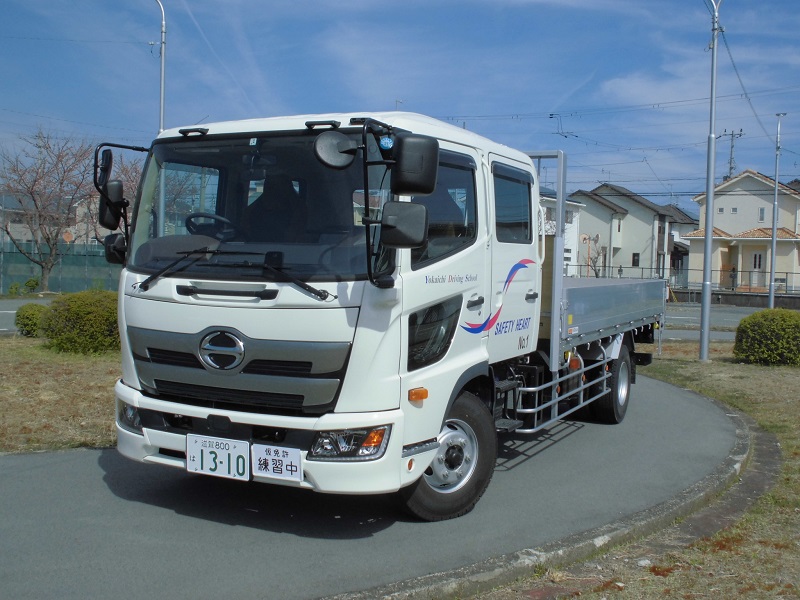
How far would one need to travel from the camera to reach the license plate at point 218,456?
4.72 metres

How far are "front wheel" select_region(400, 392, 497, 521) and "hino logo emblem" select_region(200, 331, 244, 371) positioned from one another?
142 centimetres

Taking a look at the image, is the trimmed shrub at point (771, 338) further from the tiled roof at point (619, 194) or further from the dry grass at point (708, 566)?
the tiled roof at point (619, 194)

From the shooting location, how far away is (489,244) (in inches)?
225

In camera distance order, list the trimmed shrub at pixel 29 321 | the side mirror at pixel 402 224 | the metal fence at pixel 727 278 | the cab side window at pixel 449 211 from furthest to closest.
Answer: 1. the metal fence at pixel 727 278
2. the trimmed shrub at pixel 29 321
3. the cab side window at pixel 449 211
4. the side mirror at pixel 402 224

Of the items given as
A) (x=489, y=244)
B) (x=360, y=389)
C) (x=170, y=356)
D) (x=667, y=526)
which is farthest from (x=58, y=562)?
(x=667, y=526)

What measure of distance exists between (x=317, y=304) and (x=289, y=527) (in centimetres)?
166

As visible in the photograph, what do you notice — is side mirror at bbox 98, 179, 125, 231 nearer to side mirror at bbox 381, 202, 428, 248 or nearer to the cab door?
side mirror at bbox 381, 202, 428, 248

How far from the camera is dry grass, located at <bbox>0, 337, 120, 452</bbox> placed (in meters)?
7.34

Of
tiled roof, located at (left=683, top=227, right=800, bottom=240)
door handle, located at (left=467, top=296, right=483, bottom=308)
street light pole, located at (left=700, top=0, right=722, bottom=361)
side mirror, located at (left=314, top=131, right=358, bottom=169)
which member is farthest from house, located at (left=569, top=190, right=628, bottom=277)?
side mirror, located at (left=314, top=131, right=358, bottom=169)

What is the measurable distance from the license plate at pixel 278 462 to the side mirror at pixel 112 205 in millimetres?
2014

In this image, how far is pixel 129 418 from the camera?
5211 millimetres

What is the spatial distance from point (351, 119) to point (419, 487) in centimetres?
241

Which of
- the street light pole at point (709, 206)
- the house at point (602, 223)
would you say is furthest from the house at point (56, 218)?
the house at point (602, 223)

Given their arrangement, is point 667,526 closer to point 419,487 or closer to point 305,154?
point 419,487
